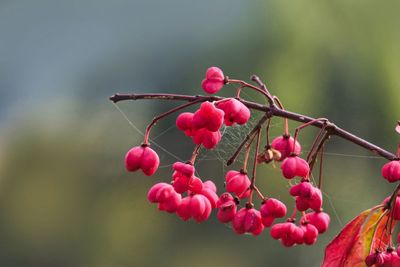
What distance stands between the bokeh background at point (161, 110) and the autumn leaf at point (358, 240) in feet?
8.43

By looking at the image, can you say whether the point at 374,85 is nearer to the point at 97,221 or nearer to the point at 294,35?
the point at 294,35

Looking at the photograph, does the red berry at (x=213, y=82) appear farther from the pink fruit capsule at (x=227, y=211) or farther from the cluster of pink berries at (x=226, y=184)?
the pink fruit capsule at (x=227, y=211)

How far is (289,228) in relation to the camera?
1.08 m

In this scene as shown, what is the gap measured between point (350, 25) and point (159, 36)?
1229 mm

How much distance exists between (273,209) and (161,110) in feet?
10.1

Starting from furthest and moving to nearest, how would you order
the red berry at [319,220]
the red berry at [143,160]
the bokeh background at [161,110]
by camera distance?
the bokeh background at [161,110] < the red berry at [319,220] < the red berry at [143,160]

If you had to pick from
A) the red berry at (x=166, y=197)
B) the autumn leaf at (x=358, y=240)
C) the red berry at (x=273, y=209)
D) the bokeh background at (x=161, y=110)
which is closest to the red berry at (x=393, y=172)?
the autumn leaf at (x=358, y=240)

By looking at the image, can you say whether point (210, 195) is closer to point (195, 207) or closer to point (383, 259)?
point (195, 207)

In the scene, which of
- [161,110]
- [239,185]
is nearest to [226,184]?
[239,185]

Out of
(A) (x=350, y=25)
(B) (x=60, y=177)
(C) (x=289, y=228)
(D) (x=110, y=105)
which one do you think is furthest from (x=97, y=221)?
(C) (x=289, y=228)

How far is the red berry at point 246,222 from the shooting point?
3.35 feet

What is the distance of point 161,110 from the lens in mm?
4094

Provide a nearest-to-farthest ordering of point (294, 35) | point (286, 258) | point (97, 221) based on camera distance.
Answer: point (286, 258) < point (97, 221) < point (294, 35)

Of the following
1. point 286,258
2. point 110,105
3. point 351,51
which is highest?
point 351,51
